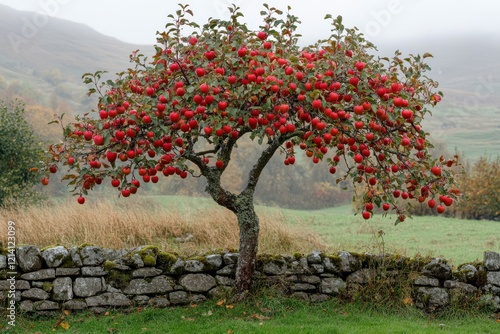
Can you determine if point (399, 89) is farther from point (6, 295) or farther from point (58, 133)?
point (58, 133)

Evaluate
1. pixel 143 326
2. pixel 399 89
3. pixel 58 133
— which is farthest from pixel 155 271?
pixel 58 133

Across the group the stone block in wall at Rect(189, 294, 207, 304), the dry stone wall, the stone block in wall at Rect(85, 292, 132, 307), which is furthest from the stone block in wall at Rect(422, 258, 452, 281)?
the stone block in wall at Rect(85, 292, 132, 307)

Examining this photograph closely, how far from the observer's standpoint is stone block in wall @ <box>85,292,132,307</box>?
7.51 meters

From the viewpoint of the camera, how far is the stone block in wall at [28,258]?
7453 millimetres

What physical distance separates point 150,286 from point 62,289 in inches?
52.1

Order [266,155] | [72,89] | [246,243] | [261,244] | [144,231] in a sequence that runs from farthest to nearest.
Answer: [72,89], [144,231], [261,244], [246,243], [266,155]

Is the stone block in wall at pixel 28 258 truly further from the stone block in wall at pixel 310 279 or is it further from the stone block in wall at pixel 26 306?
the stone block in wall at pixel 310 279

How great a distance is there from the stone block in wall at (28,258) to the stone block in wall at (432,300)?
590cm

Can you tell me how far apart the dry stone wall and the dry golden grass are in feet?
8.31

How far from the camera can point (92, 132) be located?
5.88m

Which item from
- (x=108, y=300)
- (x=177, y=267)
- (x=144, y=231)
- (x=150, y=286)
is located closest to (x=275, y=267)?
(x=177, y=267)

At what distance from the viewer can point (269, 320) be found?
700 cm

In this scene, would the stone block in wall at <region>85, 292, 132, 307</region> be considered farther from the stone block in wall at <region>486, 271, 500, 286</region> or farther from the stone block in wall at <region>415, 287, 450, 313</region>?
the stone block in wall at <region>486, 271, 500, 286</region>

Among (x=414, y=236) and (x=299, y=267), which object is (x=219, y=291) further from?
(x=414, y=236)
